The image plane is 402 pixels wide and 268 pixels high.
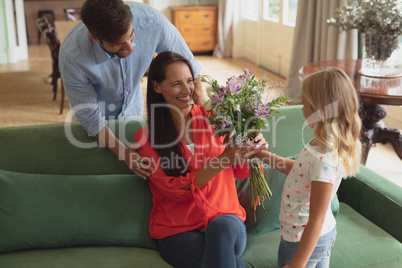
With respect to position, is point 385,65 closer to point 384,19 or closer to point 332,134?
point 384,19

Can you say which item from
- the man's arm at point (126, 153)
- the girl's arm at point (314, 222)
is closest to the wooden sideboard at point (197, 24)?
the man's arm at point (126, 153)

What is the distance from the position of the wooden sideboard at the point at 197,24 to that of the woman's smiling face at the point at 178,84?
6636mm

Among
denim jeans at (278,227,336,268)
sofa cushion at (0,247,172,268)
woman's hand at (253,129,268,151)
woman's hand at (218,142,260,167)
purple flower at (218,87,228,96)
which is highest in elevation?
purple flower at (218,87,228,96)

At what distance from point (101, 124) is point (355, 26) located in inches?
72.3

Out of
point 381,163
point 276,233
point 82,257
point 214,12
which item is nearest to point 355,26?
point 381,163

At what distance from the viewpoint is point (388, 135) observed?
3.69 meters

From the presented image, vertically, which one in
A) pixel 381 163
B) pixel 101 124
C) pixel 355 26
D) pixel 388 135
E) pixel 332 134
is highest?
pixel 355 26

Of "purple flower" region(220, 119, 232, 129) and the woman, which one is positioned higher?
"purple flower" region(220, 119, 232, 129)

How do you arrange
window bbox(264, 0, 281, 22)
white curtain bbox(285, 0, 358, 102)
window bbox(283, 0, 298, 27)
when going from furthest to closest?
window bbox(264, 0, 281, 22), window bbox(283, 0, 298, 27), white curtain bbox(285, 0, 358, 102)

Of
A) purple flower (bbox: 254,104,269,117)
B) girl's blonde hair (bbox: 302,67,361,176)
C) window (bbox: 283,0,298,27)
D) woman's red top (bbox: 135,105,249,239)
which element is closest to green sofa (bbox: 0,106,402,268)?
woman's red top (bbox: 135,105,249,239)

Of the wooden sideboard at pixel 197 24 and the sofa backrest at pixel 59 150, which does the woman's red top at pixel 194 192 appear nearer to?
the sofa backrest at pixel 59 150

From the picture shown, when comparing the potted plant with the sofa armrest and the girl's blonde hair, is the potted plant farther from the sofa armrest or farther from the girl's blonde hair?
the girl's blonde hair

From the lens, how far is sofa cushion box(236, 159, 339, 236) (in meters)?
2.17

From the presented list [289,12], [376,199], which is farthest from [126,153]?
[289,12]
